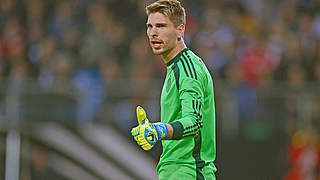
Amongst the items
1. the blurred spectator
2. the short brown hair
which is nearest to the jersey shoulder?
the short brown hair

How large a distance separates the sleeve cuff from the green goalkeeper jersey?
0.11 meters

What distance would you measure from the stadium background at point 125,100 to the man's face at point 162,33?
20.3 ft

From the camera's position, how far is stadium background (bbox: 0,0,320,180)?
1153 cm

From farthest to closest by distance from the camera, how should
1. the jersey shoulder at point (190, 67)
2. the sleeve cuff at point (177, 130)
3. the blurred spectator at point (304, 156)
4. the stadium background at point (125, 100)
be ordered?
1. the blurred spectator at point (304, 156)
2. the stadium background at point (125, 100)
3. the jersey shoulder at point (190, 67)
4. the sleeve cuff at point (177, 130)

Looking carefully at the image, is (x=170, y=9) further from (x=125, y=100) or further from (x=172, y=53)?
(x=125, y=100)

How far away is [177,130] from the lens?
4.85m

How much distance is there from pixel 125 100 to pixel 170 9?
6.47 metres

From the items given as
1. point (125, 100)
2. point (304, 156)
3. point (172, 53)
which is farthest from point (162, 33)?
point (304, 156)

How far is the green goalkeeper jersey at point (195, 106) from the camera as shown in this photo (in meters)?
5.02

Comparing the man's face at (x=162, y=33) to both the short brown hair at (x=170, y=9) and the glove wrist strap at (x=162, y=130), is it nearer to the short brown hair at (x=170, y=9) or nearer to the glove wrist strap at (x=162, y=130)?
the short brown hair at (x=170, y=9)

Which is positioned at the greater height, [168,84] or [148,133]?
[168,84]

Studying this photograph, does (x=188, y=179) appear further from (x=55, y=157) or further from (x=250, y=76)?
(x=250, y=76)

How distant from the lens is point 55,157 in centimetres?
1153

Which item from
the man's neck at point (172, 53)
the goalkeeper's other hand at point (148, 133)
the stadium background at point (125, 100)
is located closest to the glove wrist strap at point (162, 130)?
the goalkeeper's other hand at point (148, 133)
